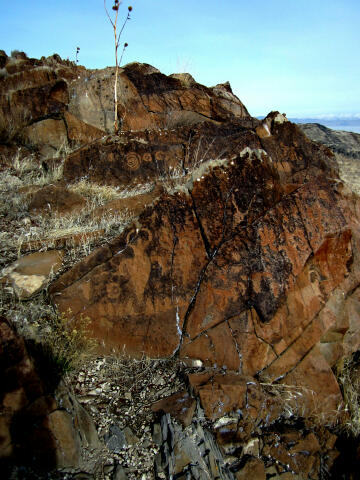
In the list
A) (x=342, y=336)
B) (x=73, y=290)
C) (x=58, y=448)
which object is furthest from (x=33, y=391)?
(x=342, y=336)

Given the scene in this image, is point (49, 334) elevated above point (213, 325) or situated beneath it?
elevated above

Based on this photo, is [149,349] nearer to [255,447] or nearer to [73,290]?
[73,290]

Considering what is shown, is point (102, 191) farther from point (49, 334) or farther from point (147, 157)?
point (49, 334)

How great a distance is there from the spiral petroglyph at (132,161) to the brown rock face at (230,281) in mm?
3101

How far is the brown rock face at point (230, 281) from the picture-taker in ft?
9.02

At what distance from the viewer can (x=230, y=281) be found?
2.82 metres

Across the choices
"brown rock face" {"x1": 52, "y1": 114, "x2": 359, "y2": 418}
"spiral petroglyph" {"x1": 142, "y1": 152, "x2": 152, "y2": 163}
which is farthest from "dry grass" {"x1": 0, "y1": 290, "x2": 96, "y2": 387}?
"spiral petroglyph" {"x1": 142, "y1": 152, "x2": 152, "y2": 163}

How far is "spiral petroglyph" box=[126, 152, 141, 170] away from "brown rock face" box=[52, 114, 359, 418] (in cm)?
310

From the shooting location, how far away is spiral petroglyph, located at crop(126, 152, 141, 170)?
5848 mm

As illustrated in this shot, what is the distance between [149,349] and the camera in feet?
9.00

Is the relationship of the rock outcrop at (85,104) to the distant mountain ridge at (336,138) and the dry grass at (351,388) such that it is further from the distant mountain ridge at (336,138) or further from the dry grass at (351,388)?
the distant mountain ridge at (336,138)

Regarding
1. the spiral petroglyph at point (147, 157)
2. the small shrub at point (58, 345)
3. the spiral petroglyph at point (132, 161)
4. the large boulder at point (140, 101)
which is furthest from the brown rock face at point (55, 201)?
the large boulder at point (140, 101)

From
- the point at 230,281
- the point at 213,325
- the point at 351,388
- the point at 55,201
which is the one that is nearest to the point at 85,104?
the point at 55,201

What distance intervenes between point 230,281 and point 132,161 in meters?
3.69
